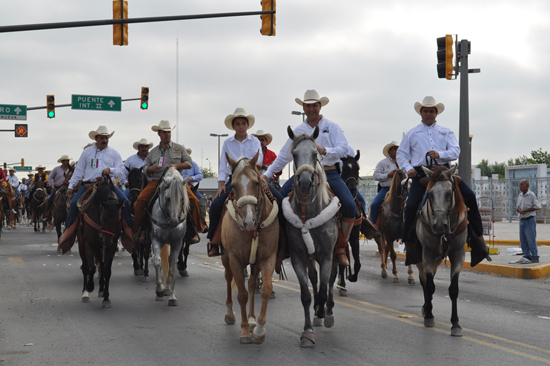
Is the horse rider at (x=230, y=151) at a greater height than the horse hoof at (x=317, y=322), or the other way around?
the horse rider at (x=230, y=151)

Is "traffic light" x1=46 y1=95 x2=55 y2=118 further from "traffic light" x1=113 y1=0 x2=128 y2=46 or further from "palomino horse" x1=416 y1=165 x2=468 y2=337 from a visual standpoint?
"palomino horse" x1=416 y1=165 x2=468 y2=337

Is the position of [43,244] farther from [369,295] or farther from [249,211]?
[249,211]

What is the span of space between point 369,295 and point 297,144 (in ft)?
14.6

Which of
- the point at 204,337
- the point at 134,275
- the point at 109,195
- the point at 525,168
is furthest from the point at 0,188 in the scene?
the point at 525,168

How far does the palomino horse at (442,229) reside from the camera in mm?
7781

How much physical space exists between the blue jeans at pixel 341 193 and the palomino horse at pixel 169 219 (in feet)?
8.77

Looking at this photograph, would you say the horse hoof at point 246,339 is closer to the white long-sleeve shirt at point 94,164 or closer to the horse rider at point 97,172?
the horse rider at point 97,172

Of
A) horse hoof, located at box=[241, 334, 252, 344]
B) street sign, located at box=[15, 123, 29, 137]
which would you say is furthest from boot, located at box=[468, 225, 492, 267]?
street sign, located at box=[15, 123, 29, 137]

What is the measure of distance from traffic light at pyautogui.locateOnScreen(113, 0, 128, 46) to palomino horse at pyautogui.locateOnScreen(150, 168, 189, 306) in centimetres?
796

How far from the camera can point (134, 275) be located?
13.9 m

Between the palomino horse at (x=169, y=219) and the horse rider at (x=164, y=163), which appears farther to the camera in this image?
the horse rider at (x=164, y=163)

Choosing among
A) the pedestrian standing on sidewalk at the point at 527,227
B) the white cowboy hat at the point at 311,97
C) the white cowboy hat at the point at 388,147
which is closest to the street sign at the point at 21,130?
the white cowboy hat at the point at 388,147

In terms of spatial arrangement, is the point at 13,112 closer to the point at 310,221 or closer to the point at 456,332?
the point at 310,221

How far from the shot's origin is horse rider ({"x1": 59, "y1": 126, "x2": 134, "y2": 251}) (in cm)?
1079
